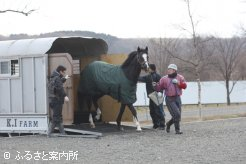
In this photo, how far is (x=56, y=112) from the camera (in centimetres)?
1510

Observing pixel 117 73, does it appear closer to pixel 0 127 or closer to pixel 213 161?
pixel 0 127

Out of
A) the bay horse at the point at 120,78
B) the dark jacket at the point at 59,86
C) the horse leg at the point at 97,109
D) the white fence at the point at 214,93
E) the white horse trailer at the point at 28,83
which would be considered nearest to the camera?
the dark jacket at the point at 59,86

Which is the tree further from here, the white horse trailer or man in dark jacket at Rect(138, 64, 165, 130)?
the white horse trailer


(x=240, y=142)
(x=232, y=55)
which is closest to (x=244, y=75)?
(x=232, y=55)

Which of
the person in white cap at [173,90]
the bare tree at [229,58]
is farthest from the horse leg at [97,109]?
the bare tree at [229,58]

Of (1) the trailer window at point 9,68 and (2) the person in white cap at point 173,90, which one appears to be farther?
(1) the trailer window at point 9,68

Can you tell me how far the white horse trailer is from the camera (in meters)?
15.7

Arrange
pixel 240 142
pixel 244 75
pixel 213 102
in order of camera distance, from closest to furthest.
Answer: pixel 240 142, pixel 213 102, pixel 244 75

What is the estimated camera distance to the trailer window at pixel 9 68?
16.4 meters

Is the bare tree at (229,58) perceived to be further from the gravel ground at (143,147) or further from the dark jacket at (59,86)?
the dark jacket at (59,86)

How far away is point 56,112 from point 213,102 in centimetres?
3949

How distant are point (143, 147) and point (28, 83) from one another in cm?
521

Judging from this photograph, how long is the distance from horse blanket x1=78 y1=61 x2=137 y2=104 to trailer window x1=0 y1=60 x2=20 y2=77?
2.06 metres

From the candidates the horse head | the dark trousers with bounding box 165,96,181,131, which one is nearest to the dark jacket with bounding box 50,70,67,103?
the horse head
